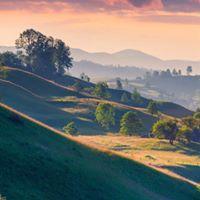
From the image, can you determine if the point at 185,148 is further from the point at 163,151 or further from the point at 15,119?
the point at 15,119

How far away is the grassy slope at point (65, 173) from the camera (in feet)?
153

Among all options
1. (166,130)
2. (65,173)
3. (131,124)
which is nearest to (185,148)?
(166,130)

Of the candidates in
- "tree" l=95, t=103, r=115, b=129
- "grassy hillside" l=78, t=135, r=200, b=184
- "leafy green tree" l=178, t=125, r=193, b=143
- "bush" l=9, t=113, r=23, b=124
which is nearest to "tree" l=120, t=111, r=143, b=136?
"grassy hillside" l=78, t=135, r=200, b=184

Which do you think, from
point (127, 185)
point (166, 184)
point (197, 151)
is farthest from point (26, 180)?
point (197, 151)

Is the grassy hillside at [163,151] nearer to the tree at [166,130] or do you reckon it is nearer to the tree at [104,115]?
the tree at [166,130]

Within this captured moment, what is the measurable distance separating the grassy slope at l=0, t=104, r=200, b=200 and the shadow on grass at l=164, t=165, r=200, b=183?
32.2 metres

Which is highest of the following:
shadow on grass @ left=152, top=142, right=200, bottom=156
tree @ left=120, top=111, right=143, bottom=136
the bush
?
the bush

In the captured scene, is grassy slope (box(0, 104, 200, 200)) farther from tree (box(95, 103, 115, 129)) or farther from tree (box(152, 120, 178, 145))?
tree (box(95, 103, 115, 129))

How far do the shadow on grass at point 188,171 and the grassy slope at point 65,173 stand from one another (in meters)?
32.2

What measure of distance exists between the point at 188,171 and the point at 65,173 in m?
62.1

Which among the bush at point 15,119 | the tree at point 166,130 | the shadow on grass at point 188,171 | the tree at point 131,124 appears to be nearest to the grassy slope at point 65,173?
the bush at point 15,119

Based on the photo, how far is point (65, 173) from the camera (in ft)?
177

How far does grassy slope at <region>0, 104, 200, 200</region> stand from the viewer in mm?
46688

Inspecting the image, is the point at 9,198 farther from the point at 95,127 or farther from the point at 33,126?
the point at 95,127
